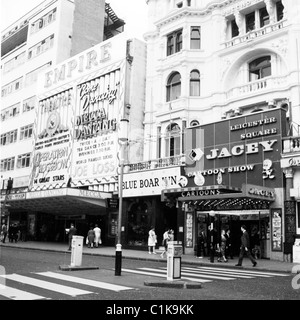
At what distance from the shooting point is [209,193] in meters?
23.2

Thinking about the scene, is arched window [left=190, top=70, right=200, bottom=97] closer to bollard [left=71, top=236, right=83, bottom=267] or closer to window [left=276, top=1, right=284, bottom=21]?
window [left=276, top=1, right=284, bottom=21]

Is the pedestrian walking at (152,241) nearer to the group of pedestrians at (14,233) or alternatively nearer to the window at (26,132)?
the group of pedestrians at (14,233)

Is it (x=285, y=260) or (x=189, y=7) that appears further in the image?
(x=189, y=7)

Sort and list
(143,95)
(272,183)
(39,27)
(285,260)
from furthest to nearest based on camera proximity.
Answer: (39,27), (143,95), (272,183), (285,260)

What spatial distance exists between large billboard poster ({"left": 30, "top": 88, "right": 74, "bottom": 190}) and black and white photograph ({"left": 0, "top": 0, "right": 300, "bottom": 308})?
0.56 ft

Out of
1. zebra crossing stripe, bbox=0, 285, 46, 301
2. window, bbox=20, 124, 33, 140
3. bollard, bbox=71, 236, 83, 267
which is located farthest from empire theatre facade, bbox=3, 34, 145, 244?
zebra crossing stripe, bbox=0, 285, 46, 301

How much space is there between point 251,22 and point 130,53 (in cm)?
996

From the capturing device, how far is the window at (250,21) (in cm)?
2717

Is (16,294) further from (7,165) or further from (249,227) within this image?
(7,165)

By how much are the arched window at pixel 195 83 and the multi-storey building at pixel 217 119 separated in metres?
0.07

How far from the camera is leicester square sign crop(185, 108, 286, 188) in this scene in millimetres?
22750

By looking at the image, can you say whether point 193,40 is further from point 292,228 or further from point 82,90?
point 292,228

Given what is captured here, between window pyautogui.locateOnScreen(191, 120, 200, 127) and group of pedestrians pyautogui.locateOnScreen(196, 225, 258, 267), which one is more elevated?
window pyautogui.locateOnScreen(191, 120, 200, 127)
